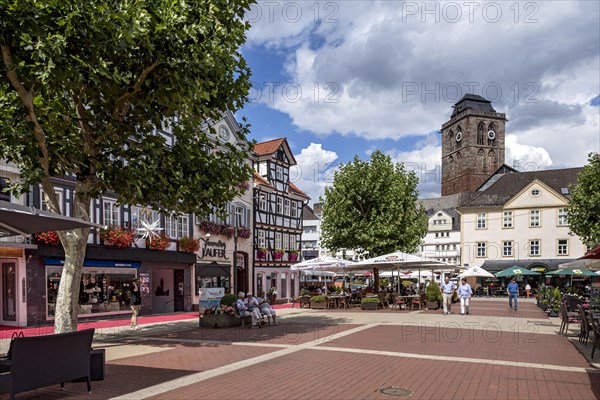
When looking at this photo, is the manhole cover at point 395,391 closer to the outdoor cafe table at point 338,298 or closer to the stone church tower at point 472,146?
the outdoor cafe table at point 338,298

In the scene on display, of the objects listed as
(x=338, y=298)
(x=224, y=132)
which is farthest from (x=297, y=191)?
(x=338, y=298)

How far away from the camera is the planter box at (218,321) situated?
1744 centimetres

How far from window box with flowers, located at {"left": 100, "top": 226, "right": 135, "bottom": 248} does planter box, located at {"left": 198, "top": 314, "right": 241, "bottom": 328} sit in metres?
6.63

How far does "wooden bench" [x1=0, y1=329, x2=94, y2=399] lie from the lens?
706 centimetres

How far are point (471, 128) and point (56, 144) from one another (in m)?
97.0

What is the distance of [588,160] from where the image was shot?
29922 mm

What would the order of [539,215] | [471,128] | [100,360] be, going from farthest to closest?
1. [471,128]
2. [539,215]
3. [100,360]

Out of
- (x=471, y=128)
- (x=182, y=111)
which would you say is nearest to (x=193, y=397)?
(x=182, y=111)

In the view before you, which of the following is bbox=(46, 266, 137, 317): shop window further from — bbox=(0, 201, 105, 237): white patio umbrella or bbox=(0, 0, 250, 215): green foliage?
bbox=(0, 201, 105, 237): white patio umbrella

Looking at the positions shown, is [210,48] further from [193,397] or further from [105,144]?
[193,397]

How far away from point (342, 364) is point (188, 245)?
17.9 meters

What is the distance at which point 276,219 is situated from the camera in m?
36.8

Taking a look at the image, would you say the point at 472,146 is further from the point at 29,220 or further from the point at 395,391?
the point at 29,220

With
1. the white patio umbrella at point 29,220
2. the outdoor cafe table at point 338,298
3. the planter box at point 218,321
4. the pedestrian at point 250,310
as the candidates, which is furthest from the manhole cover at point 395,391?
the outdoor cafe table at point 338,298
